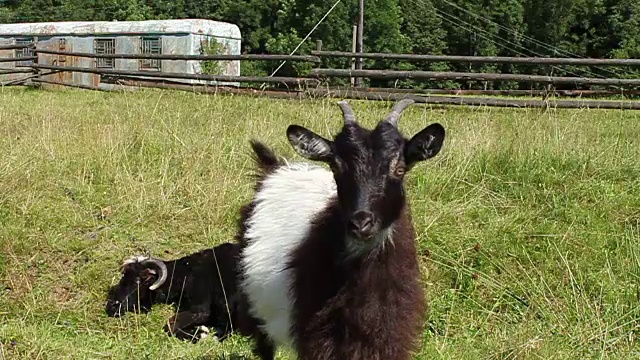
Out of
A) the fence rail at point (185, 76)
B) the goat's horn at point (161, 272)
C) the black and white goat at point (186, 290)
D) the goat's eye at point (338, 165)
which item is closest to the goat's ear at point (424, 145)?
the goat's eye at point (338, 165)

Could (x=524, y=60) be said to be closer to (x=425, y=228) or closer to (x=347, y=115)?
(x=425, y=228)

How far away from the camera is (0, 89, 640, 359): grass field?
16.4 ft

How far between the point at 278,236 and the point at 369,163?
1.07 m

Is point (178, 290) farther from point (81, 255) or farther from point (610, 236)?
point (610, 236)

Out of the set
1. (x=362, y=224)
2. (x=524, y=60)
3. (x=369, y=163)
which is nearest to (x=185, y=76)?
(x=524, y=60)

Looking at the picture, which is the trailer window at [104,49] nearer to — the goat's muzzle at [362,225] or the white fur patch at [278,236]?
the white fur patch at [278,236]

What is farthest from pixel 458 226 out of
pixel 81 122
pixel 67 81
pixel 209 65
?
pixel 67 81

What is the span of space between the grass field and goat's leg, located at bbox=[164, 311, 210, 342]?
0.10 meters

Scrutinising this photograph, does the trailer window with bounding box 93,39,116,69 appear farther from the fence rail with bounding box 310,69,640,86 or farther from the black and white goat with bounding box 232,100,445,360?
the black and white goat with bounding box 232,100,445,360

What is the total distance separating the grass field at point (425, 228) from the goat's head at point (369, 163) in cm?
69

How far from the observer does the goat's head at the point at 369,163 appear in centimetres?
336

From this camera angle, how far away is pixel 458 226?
6270mm

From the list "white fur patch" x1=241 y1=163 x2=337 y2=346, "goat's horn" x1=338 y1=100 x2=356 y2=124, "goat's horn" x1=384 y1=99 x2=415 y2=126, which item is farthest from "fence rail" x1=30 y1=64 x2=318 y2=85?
"goat's horn" x1=338 y1=100 x2=356 y2=124

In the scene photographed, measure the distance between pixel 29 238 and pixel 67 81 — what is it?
20575mm
